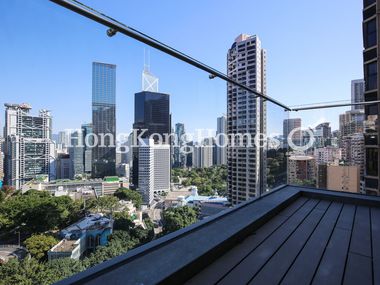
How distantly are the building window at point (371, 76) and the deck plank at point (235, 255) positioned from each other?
29.4 feet

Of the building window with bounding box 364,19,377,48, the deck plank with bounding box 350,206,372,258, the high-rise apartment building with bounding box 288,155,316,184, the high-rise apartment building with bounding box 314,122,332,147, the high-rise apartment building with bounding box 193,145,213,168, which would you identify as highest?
the building window with bounding box 364,19,377,48

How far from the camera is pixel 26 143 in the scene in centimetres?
153

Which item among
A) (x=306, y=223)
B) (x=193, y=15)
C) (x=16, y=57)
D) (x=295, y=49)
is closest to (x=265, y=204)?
(x=306, y=223)

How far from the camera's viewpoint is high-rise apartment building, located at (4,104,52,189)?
3.52ft

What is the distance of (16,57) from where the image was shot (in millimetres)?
919

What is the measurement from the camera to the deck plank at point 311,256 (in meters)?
0.89

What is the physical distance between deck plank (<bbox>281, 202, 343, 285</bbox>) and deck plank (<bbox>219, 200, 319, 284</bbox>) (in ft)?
0.41

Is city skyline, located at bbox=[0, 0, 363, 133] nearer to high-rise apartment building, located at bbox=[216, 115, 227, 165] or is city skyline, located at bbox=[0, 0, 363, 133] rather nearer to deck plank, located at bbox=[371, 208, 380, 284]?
high-rise apartment building, located at bbox=[216, 115, 227, 165]

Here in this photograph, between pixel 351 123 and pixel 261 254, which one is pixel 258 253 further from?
pixel 351 123

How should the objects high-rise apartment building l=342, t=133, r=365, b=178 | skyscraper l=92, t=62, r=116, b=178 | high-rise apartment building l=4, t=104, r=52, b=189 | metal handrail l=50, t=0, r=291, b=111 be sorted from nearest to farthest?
1. metal handrail l=50, t=0, r=291, b=111
2. high-rise apartment building l=4, t=104, r=52, b=189
3. skyscraper l=92, t=62, r=116, b=178
4. high-rise apartment building l=342, t=133, r=365, b=178

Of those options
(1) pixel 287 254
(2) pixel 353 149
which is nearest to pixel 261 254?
(1) pixel 287 254

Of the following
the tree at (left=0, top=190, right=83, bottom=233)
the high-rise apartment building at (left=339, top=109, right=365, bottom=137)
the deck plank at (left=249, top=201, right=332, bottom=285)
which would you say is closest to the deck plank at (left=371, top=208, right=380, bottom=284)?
the deck plank at (left=249, top=201, right=332, bottom=285)

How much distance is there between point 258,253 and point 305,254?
244mm

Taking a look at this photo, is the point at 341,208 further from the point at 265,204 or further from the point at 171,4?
the point at 171,4
